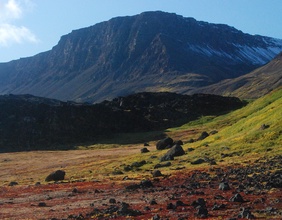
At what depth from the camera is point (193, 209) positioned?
69.6 feet

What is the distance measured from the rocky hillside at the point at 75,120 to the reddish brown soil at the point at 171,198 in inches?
3728

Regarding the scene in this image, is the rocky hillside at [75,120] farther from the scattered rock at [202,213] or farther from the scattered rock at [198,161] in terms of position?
the scattered rock at [202,213]

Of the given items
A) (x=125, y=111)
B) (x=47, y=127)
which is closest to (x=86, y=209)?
(x=47, y=127)

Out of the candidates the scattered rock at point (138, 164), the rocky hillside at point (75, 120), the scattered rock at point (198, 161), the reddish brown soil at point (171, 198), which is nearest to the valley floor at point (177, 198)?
the reddish brown soil at point (171, 198)

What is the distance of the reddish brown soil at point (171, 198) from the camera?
20436mm

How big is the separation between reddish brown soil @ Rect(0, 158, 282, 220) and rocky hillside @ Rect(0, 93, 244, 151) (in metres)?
94.7

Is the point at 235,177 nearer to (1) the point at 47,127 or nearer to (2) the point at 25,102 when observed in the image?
(1) the point at 47,127

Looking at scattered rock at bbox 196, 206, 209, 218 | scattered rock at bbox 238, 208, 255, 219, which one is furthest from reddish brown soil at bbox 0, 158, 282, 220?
scattered rock at bbox 238, 208, 255, 219

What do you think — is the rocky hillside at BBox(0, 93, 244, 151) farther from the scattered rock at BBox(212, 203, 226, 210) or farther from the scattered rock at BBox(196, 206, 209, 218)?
the scattered rock at BBox(196, 206, 209, 218)

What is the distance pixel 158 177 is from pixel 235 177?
10229 mm

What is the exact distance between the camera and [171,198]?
2630cm

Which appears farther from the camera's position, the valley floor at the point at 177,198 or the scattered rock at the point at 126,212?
the scattered rock at the point at 126,212

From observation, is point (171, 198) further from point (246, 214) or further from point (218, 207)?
point (246, 214)

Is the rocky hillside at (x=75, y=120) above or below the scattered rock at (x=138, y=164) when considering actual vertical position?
above
